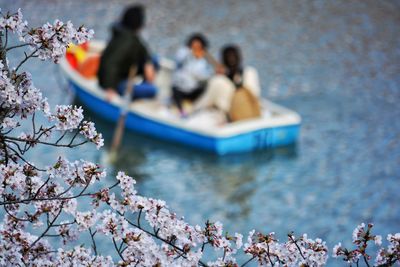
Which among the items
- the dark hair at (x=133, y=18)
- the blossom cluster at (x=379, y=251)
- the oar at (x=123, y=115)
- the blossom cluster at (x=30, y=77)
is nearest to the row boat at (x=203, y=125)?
the oar at (x=123, y=115)

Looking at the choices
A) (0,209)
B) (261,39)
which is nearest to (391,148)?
(0,209)

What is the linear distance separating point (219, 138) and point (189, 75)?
1546mm

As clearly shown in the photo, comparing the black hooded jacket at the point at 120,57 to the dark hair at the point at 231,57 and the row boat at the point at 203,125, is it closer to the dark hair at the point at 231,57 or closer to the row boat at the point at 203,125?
the row boat at the point at 203,125

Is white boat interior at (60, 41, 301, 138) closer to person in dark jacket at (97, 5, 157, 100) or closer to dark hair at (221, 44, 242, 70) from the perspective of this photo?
person in dark jacket at (97, 5, 157, 100)

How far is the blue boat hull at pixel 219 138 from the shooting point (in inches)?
505

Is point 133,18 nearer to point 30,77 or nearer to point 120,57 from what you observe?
point 120,57

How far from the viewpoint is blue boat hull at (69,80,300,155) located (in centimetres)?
1283

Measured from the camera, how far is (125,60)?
552 inches

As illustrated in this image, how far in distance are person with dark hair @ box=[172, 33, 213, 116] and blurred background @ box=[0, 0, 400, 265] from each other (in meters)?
0.86

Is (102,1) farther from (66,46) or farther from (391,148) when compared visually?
(66,46)

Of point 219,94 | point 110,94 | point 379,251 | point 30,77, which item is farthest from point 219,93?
point 30,77

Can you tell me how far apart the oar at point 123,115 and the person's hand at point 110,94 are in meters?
0.17

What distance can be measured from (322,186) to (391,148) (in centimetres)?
179

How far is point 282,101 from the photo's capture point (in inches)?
609
